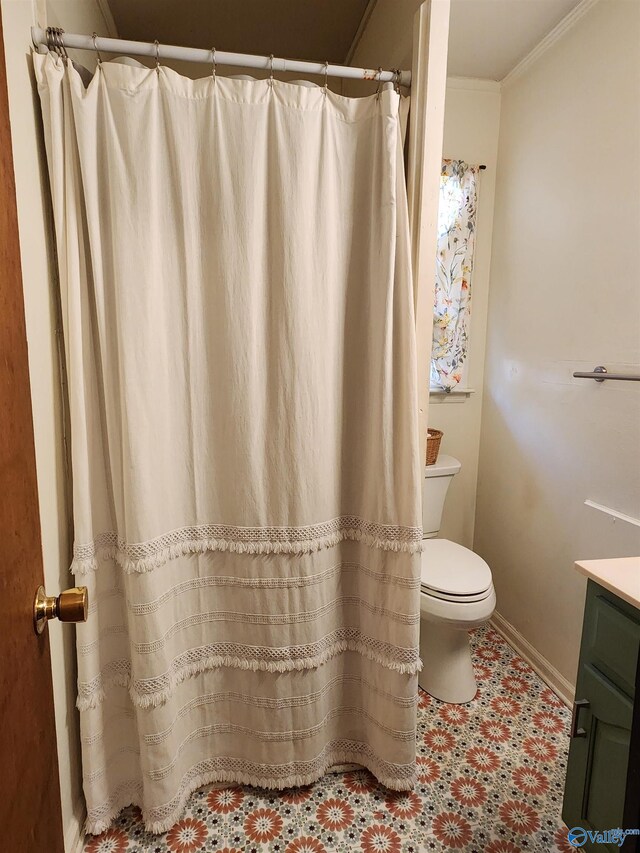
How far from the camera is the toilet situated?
187cm

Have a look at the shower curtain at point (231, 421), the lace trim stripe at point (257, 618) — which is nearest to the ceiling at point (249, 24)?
the shower curtain at point (231, 421)

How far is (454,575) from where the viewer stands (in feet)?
6.49

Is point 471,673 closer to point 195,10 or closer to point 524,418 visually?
point 524,418

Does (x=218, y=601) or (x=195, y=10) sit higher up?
(x=195, y=10)

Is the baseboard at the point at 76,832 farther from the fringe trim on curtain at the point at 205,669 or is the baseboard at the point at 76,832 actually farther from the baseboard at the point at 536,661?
the baseboard at the point at 536,661

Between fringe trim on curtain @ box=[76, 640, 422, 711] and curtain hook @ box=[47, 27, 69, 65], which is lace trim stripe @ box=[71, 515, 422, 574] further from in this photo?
curtain hook @ box=[47, 27, 69, 65]

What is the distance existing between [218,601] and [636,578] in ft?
3.66

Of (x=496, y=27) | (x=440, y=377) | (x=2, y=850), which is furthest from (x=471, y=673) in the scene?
(x=496, y=27)

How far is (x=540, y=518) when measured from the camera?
84.6 inches

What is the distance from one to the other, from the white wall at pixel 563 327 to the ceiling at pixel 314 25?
152 mm

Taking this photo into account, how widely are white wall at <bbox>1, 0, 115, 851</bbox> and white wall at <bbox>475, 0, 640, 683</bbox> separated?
69.7 inches

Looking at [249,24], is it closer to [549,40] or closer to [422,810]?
[549,40]

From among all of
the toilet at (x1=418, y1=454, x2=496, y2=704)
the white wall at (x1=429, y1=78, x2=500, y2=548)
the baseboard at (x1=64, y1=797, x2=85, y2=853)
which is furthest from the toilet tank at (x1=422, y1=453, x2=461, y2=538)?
the baseboard at (x1=64, y1=797, x2=85, y2=853)

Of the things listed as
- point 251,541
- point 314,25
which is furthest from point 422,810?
point 314,25
